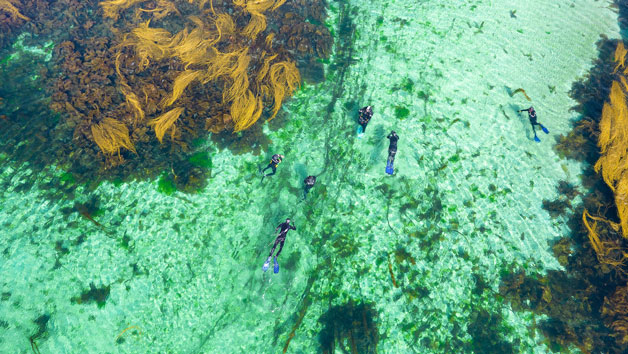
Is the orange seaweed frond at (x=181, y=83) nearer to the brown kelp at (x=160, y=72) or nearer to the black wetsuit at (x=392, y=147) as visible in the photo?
the brown kelp at (x=160, y=72)

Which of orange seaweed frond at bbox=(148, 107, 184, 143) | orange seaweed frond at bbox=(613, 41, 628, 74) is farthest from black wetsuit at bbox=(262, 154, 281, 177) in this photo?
orange seaweed frond at bbox=(613, 41, 628, 74)

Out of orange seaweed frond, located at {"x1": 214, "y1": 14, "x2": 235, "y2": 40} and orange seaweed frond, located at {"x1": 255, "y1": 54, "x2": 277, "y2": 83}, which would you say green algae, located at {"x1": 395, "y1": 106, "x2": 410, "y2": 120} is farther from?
orange seaweed frond, located at {"x1": 214, "y1": 14, "x2": 235, "y2": 40}

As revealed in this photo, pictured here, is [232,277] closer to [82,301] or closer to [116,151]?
[82,301]

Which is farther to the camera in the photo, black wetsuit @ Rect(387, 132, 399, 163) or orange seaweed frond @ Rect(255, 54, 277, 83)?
orange seaweed frond @ Rect(255, 54, 277, 83)

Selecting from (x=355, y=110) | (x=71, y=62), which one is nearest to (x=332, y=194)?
(x=355, y=110)

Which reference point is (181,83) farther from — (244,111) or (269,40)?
(269,40)

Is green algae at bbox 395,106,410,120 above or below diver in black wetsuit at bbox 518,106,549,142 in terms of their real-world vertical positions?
below

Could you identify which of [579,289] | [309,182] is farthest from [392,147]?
[579,289]
